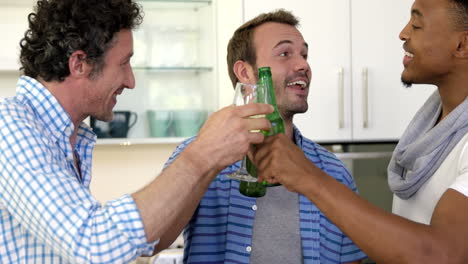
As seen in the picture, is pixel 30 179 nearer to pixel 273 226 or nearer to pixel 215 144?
pixel 215 144

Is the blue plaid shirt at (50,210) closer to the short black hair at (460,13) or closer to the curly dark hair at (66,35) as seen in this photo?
the curly dark hair at (66,35)

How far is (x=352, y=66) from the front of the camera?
215 cm

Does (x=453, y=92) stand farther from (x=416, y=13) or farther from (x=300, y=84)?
(x=300, y=84)

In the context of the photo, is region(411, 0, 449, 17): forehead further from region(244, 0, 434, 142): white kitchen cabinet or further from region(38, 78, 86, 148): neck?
region(244, 0, 434, 142): white kitchen cabinet

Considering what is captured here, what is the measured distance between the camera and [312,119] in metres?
2.14

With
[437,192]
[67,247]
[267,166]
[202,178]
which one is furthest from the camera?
[437,192]

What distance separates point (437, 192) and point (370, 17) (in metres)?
1.23

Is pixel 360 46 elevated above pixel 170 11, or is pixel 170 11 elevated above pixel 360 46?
pixel 170 11

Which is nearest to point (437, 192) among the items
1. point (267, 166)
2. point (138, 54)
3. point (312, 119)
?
point (267, 166)

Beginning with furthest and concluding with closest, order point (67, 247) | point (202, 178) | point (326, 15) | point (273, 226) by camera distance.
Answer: point (326, 15) < point (273, 226) < point (202, 178) < point (67, 247)

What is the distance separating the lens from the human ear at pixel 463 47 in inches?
44.1

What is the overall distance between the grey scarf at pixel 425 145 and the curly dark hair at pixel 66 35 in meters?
0.73

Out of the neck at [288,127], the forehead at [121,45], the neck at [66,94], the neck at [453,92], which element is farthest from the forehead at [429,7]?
the neck at [66,94]

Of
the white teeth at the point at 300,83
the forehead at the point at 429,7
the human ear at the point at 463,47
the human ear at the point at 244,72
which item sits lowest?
the white teeth at the point at 300,83
